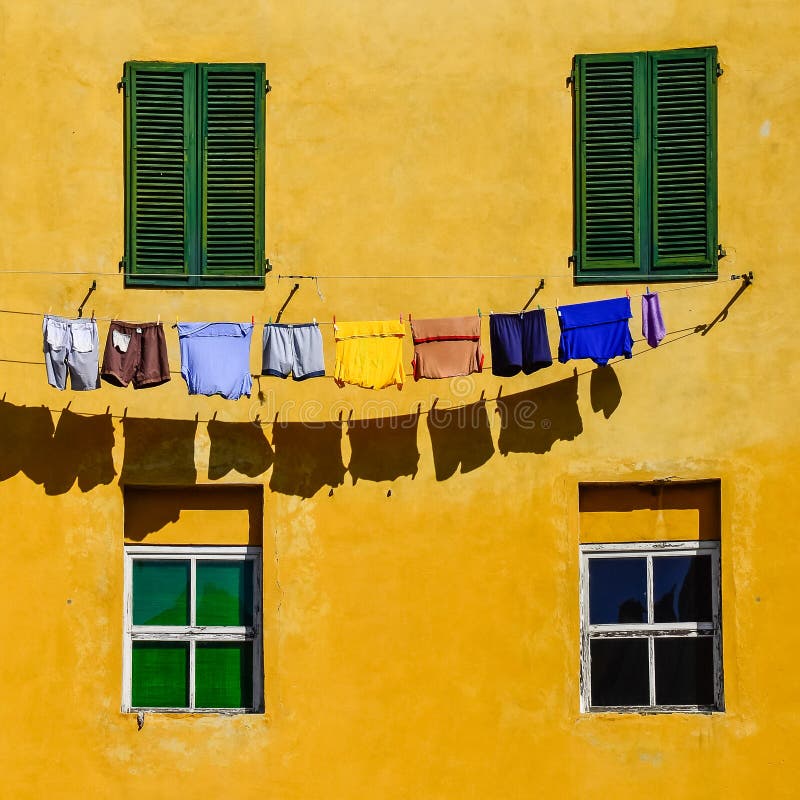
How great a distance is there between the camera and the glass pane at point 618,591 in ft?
38.1

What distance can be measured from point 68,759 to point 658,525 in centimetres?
452

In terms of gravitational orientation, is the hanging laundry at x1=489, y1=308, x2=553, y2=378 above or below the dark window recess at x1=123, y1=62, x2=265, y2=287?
below

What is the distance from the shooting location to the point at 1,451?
11.5 meters

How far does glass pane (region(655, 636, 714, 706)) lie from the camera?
11508 mm

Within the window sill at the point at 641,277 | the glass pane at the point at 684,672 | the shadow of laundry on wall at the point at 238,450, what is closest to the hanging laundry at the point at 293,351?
the shadow of laundry on wall at the point at 238,450

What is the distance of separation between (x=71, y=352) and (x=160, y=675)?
2452mm

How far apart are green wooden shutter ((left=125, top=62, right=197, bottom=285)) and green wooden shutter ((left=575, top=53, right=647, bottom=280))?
2.83 meters

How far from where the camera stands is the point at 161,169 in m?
11.7

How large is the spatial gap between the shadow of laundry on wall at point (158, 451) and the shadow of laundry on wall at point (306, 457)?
2.01 feet

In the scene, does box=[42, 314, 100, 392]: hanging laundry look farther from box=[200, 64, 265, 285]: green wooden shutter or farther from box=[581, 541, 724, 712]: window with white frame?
box=[581, 541, 724, 712]: window with white frame

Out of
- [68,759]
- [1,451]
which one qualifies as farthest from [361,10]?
[68,759]

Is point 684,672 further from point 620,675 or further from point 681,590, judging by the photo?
point 681,590

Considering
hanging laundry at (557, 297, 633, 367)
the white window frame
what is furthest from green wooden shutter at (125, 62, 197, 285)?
hanging laundry at (557, 297, 633, 367)

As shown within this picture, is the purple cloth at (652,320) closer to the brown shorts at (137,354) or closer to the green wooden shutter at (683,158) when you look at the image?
the green wooden shutter at (683,158)
